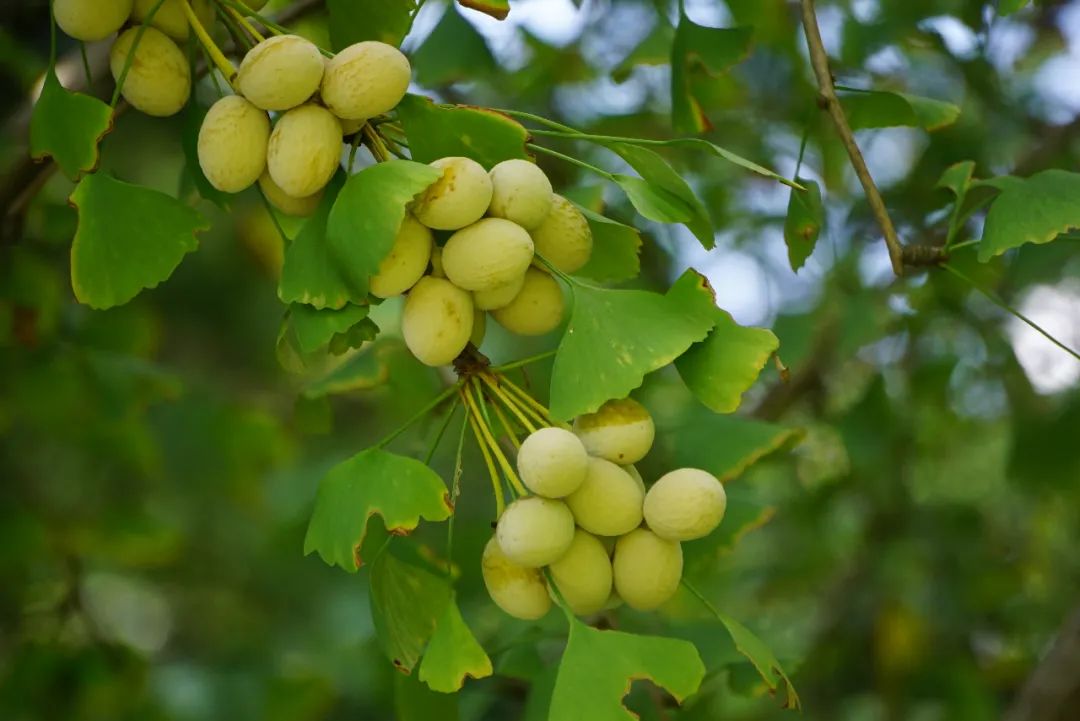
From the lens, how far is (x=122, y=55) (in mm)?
579

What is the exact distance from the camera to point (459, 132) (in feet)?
1.78

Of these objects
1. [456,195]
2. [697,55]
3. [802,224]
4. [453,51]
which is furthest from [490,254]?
[453,51]

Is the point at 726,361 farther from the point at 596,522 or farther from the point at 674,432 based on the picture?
the point at 674,432

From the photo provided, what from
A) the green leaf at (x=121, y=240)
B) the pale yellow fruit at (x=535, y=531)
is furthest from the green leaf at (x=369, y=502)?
the green leaf at (x=121, y=240)

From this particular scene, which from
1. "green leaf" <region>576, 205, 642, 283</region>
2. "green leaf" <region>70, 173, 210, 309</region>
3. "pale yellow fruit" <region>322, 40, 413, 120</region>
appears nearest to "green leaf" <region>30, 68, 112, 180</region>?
"green leaf" <region>70, 173, 210, 309</region>

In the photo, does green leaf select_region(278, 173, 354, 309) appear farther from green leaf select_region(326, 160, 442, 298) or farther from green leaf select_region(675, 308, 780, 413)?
green leaf select_region(675, 308, 780, 413)

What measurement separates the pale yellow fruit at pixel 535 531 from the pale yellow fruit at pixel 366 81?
0.19 metres

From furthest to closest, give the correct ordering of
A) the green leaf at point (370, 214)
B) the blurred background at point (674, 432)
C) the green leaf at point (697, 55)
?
the blurred background at point (674, 432) → the green leaf at point (697, 55) → the green leaf at point (370, 214)

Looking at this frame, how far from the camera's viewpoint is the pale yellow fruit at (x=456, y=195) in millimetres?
501

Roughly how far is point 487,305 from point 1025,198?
0.95 ft

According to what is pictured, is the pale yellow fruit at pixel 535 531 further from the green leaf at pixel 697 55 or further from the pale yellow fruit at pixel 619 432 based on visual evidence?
the green leaf at pixel 697 55

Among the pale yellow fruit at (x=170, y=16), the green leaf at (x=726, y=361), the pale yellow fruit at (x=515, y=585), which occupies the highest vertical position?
the pale yellow fruit at (x=170, y=16)

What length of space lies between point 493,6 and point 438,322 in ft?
0.53

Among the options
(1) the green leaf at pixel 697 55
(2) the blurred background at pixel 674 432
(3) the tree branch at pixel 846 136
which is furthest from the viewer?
(2) the blurred background at pixel 674 432
